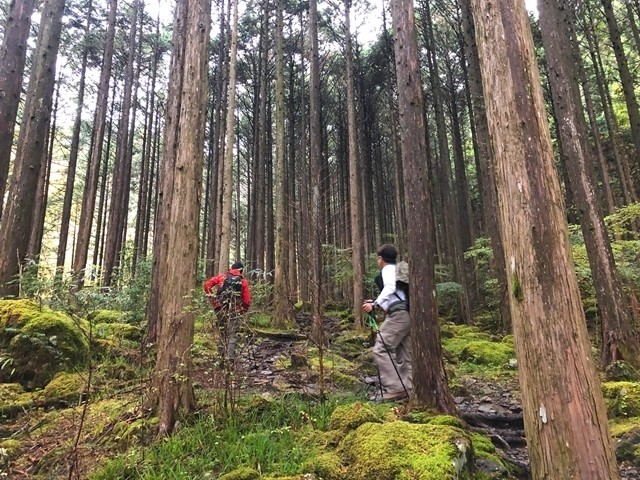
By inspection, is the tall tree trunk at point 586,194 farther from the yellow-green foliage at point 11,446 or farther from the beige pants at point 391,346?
the yellow-green foliage at point 11,446

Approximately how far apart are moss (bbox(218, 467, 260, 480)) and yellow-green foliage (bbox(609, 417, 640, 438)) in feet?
13.3

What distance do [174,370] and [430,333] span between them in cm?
298

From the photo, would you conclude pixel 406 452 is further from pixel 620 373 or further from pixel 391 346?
pixel 620 373

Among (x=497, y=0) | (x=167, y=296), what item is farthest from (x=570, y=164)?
(x=167, y=296)

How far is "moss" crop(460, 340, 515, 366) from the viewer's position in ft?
30.9

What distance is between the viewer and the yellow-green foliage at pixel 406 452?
10.2 ft

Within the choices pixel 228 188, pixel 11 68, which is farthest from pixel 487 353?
pixel 11 68

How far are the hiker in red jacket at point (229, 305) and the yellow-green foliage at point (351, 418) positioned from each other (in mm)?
1293

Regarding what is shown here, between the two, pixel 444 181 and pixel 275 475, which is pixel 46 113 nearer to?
pixel 275 475

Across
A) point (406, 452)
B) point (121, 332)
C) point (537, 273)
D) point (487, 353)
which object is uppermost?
point (537, 273)

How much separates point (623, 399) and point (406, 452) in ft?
12.6

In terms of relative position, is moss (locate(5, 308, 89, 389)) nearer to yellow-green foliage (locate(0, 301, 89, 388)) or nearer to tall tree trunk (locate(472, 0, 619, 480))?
yellow-green foliage (locate(0, 301, 89, 388))

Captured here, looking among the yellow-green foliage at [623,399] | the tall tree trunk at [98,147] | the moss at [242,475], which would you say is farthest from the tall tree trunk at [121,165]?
the yellow-green foliage at [623,399]

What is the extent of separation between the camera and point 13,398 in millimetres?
5250
